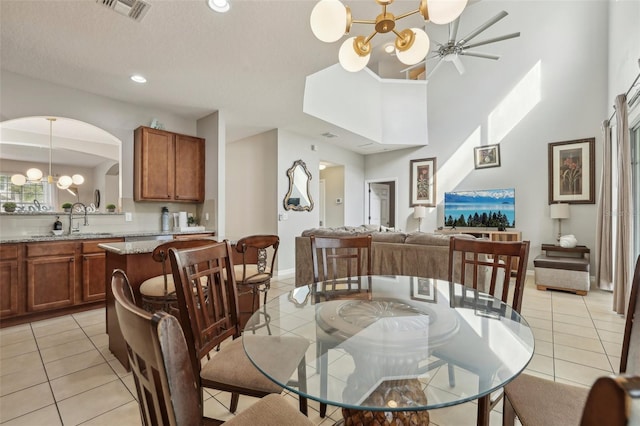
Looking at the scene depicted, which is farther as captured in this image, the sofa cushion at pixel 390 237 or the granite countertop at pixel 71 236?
the sofa cushion at pixel 390 237

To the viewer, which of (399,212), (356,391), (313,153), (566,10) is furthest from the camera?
(399,212)

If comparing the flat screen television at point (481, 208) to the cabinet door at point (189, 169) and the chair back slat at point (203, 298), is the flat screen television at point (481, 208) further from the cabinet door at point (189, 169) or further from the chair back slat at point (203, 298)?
the chair back slat at point (203, 298)

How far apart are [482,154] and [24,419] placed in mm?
7239

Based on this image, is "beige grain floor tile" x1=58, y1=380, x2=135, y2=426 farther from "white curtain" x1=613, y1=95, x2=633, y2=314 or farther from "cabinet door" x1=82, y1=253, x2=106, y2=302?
"white curtain" x1=613, y1=95, x2=633, y2=314

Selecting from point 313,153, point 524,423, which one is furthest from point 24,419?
point 313,153

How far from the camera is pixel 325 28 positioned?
184 cm

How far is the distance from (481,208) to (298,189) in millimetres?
3884

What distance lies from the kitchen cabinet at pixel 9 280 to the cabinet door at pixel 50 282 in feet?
0.31

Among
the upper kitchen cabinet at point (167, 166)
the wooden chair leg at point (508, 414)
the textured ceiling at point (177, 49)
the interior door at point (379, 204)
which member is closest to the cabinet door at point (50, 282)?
the upper kitchen cabinet at point (167, 166)

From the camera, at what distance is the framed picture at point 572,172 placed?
495cm

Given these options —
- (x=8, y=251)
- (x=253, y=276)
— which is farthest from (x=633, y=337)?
(x=8, y=251)

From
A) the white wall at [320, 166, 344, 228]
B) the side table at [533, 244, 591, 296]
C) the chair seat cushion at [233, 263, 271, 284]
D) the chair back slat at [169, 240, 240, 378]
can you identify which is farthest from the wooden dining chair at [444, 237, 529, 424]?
the white wall at [320, 166, 344, 228]

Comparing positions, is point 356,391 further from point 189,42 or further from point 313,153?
point 313,153

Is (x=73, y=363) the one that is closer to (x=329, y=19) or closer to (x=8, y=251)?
(x=8, y=251)
